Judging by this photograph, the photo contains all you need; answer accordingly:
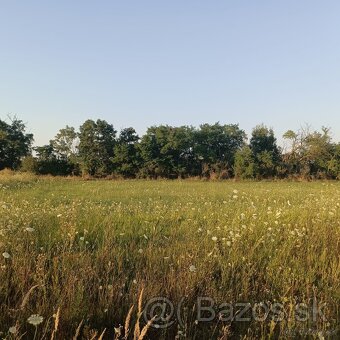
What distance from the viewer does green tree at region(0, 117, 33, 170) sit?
49.4 metres

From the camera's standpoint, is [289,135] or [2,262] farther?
[289,135]

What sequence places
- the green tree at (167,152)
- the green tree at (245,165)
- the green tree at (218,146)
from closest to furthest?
the green tree at (245,165) → the green tree at (167,152) → the green tree at (218,146)

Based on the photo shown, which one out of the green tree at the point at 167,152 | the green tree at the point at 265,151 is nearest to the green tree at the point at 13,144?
the green tree at the point at 167,152

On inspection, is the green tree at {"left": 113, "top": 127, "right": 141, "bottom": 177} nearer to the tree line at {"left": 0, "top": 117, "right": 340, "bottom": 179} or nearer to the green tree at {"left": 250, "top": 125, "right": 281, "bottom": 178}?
the tree line at {"left": 0, "top": 117, "right": 340, "bottom": 179}

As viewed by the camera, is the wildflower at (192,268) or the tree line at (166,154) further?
the tree line at (166,154)

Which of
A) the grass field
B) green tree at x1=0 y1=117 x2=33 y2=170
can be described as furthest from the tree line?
the grass field

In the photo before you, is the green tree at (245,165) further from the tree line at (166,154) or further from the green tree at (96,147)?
the green tree at (96,147)

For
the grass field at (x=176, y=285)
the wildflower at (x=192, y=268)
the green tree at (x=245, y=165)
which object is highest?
the green tree at (x=245, y=165)

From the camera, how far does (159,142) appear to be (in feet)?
163

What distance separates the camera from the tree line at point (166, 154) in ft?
155

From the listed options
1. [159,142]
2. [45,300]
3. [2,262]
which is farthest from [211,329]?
[159,142]

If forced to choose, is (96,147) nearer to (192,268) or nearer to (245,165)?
(245,165)

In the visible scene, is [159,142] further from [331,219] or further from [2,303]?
[2,303]

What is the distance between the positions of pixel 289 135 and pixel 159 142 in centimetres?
2225
